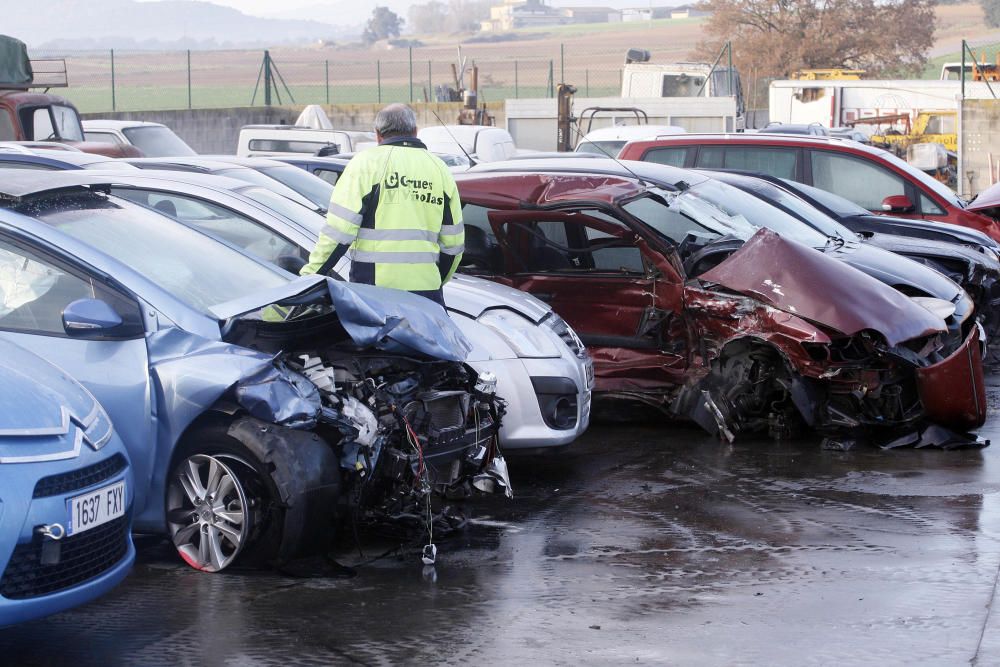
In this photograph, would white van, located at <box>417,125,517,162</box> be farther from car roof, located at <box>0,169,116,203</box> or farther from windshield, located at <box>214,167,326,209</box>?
car roof, located at <box>0,169,116,203</box>

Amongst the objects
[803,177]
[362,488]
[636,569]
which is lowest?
[636,569]

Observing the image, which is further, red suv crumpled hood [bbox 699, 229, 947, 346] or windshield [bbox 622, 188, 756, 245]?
windshield [bbox 622, 188, 756, 245]

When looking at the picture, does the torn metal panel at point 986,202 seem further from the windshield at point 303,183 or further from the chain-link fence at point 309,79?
the chain-link fence at point 309,79

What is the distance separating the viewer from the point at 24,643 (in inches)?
177

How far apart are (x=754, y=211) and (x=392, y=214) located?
3.63m

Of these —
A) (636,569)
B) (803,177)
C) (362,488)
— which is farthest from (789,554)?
(803,177)

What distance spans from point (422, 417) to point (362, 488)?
0.46m

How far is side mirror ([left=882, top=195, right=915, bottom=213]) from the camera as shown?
11.6 meters

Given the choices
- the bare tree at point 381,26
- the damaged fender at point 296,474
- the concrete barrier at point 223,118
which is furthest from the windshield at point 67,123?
the bare tree at point 381,26

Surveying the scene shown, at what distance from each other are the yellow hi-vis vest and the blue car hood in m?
0.82

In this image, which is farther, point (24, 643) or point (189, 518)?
point (189, 518)

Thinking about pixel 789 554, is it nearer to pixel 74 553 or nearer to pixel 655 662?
pixel 655 662

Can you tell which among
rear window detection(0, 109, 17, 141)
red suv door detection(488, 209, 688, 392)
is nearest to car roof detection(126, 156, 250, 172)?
red suv door detection(488, 209, 688, 392)

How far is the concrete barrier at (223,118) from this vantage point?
30797 millimetres
